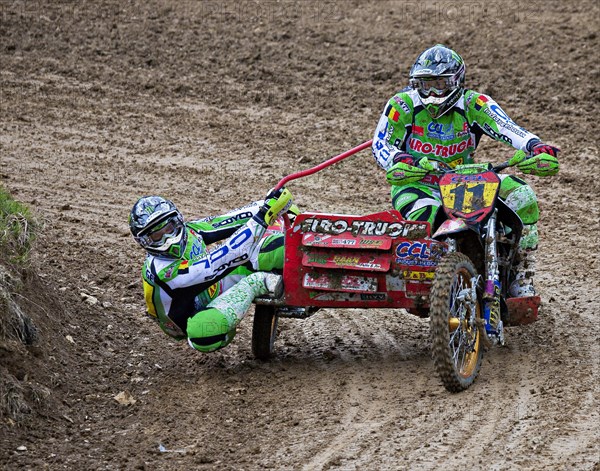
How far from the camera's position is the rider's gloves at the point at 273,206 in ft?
26.6

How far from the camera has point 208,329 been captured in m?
8.03

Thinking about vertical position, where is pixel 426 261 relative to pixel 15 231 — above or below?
above

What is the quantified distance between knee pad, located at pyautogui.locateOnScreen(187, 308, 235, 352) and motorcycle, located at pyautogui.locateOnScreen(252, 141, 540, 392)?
0.32 meters

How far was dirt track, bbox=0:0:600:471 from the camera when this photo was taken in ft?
23.4

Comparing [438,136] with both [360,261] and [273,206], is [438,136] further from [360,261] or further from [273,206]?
[273,206]

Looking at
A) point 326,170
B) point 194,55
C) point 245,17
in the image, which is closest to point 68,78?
point 194,55

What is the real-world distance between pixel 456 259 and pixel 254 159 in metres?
6.72

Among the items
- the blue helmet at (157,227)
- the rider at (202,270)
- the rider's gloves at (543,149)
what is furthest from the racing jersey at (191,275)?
the rider's gloves at (543,149)

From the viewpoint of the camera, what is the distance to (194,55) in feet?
57.0

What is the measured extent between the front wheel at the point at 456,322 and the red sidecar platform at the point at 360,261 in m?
0.36

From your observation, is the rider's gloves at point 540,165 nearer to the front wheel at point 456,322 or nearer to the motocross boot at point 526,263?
the motocross boot at point 526,263

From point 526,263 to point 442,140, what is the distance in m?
1.11

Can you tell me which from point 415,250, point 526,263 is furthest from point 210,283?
point 526,263

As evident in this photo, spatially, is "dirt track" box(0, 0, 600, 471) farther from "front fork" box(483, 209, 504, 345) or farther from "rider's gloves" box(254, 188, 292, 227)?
"rider's gloves" box(254, 188, 292, 227)
